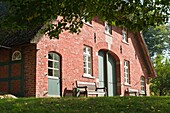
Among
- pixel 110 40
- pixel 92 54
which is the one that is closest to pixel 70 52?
pixel 92 54

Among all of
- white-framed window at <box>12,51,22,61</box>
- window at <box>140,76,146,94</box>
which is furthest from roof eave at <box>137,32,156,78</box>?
white-framed window at <box>12,51,22,61</box>

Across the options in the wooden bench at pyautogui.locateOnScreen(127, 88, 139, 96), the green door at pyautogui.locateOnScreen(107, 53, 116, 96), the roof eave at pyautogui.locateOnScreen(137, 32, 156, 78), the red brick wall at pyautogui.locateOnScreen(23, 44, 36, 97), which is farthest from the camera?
the roof eave at pyautogui.locateOnScreen(137, 32, 156, 78)

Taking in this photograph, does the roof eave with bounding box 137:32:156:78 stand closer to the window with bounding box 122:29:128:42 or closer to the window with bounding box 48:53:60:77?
the window with bounding box 122:29:128:42

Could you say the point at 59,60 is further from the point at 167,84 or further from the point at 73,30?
the point at 167,84

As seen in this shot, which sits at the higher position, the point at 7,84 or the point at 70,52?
the point at 70,52

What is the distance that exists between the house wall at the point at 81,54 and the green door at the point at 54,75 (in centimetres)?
25

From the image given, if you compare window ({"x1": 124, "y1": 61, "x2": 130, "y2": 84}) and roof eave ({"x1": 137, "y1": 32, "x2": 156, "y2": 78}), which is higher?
roof eave ({"x1": 137, "y1": 32, "x2": 156, "y2": 78})

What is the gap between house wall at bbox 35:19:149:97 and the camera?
15.8m

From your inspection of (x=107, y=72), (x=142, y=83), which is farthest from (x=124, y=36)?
(x=142, y=83)

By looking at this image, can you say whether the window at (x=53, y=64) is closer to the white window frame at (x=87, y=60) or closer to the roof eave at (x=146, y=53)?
the white window frame at (x=87, y=60)

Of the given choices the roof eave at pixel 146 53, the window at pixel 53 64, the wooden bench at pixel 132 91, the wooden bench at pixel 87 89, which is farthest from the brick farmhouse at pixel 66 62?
the roof eave at pixel 146 53

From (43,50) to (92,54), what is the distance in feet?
15.9

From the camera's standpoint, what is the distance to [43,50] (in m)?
15.9

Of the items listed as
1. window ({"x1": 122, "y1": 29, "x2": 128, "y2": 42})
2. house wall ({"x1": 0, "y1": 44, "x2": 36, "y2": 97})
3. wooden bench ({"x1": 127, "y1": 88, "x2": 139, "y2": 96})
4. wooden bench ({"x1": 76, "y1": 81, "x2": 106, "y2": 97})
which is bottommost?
wooden bench ({"x1": 127, "y1": 88, "x2": 139, "y2": 96})
